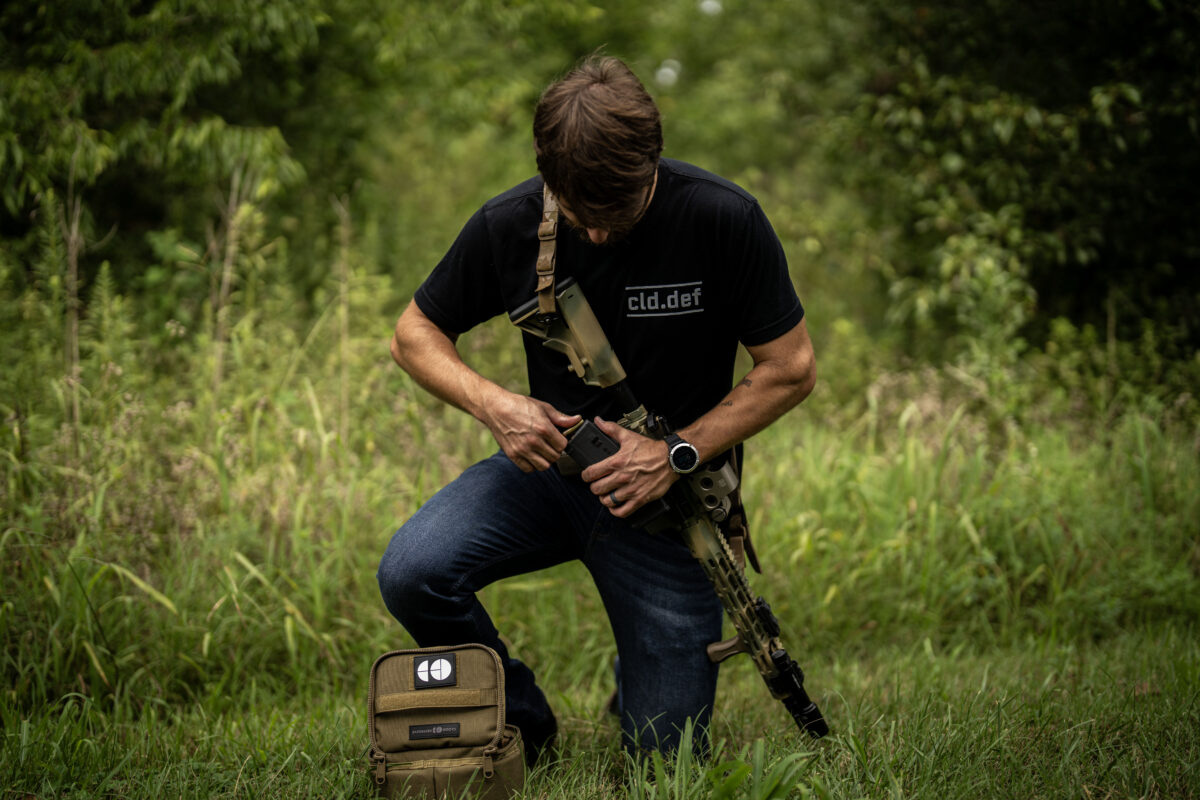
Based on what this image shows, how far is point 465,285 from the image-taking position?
8.73 feet

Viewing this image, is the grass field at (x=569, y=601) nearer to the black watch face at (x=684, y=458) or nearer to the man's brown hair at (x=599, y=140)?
the black watch face at (x=684, y=458)

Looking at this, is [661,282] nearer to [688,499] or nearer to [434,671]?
[688,499]

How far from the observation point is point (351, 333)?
17.4 ft

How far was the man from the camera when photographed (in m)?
2.47

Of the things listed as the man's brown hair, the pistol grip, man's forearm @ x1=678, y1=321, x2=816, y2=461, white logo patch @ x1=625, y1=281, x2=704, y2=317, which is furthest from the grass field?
the man's brown hair

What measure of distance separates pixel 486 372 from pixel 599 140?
3.26 meters

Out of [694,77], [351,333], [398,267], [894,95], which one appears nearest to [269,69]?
[398,267]

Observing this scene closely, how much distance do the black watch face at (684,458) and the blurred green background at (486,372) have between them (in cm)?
86

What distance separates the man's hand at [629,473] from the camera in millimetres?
2473

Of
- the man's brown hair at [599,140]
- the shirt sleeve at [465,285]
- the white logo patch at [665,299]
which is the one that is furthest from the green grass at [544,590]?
the man's brown hair at [599,140]

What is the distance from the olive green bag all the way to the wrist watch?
0.69m

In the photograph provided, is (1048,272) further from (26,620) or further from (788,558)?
(26,620)

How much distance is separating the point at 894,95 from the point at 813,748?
5.45 meters

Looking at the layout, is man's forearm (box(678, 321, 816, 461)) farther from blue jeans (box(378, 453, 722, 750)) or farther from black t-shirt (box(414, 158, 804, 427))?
blue jeans (box(378, 453, 722, 750))
